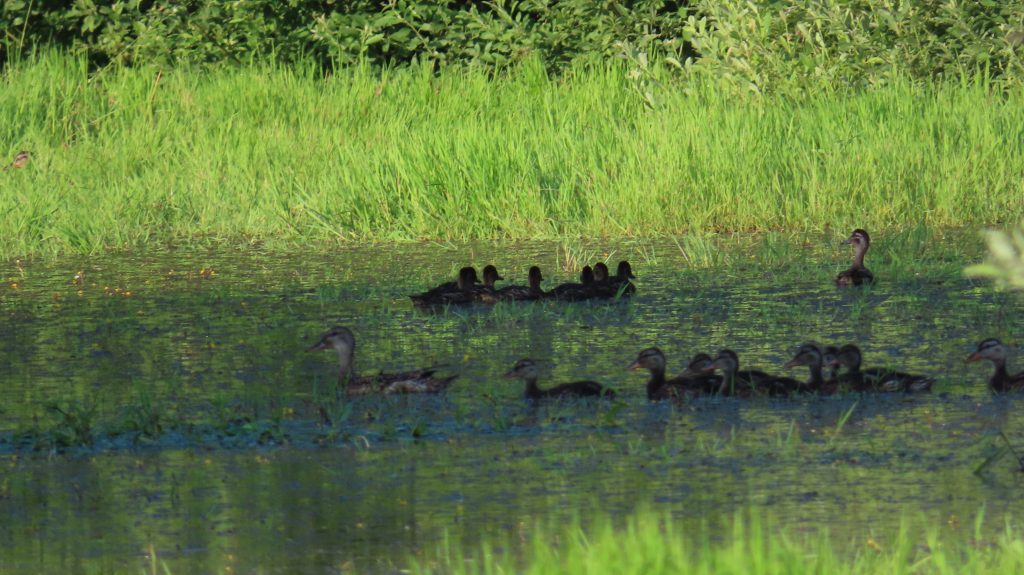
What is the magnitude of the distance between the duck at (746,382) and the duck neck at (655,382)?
246 millimetres

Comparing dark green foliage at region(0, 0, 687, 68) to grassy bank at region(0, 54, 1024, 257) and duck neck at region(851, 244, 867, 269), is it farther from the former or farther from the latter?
duck neck at region(851, 244, 867, 269)

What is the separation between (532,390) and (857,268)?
3.57m

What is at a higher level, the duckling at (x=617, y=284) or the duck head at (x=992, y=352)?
the duckling at (x=617, y=284)

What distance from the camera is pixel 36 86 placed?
17.0 meters

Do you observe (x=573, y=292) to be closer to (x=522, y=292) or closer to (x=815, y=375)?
(x=522, y=292)

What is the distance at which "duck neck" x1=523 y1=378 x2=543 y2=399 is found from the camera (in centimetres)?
741

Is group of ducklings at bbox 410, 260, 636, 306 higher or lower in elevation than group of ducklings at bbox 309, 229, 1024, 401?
higher

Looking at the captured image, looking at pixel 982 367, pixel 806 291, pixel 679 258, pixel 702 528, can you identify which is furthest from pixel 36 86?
pixel 702 528

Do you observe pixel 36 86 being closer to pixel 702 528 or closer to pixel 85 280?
pixel 85 280

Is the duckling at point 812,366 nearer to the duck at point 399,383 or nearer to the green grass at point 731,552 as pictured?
the duck at point 399,383

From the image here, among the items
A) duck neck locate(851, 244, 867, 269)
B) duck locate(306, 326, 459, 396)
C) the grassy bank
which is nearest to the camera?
duck locate(306, 326, 459, 396)

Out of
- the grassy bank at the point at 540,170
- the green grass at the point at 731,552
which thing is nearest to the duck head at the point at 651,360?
the green grass at the point at 731,552

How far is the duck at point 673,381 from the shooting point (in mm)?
7328

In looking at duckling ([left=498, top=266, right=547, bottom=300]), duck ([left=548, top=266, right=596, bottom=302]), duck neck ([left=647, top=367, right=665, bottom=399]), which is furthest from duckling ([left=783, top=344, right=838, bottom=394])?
duckling ([left=498, top=266, right=547, bottom=300])
